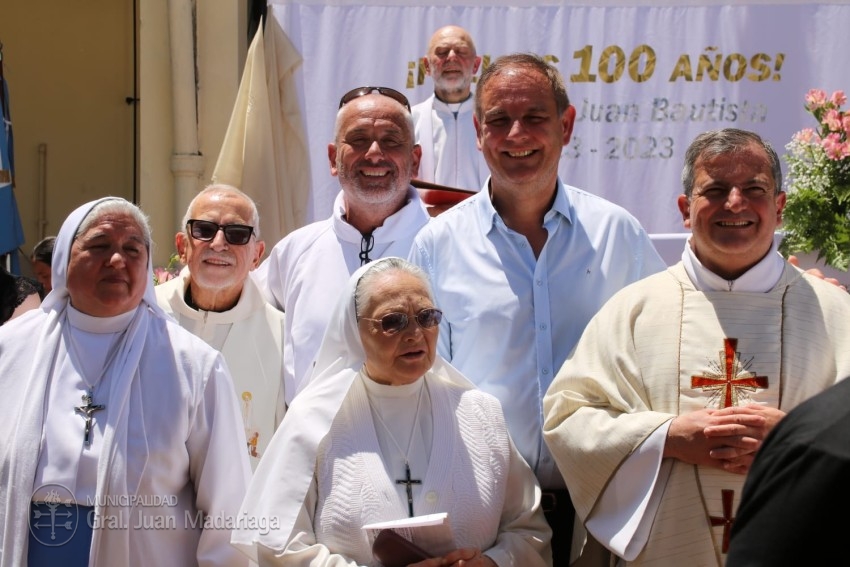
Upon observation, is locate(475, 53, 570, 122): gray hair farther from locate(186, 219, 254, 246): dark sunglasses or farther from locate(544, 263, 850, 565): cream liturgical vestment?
locate(186, 219, 254, 246): dark sunglasses

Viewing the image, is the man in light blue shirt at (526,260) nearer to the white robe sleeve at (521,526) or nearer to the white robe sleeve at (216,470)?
the white robe sleeve at (521,526)

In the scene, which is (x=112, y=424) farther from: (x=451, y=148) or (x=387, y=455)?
(x=451, y=148)

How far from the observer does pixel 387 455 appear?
11.8ft

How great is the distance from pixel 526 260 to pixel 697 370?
2.57 feet

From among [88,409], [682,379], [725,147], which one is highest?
[725,147]

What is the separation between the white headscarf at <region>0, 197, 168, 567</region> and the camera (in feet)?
11.5

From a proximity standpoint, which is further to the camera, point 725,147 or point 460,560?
point 725,147

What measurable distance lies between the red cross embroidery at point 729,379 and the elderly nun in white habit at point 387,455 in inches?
26.0

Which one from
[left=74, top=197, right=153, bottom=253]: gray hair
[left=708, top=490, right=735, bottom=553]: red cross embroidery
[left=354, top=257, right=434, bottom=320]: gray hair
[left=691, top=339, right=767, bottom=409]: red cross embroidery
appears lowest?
[left=708, top=490, right=735, bottom=553]: red cross embroidery

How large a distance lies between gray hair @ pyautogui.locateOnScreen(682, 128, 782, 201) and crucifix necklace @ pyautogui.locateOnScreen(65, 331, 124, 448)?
202 cm

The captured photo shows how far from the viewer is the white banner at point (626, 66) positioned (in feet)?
24.1

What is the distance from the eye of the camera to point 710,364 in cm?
360

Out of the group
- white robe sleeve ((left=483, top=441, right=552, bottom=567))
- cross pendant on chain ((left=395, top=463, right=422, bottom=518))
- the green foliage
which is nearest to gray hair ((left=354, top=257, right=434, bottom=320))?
cross pendant on chain ((left=395, top=463, right=422, bottom=518))

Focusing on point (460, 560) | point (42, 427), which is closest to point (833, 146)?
point (460, 560)
